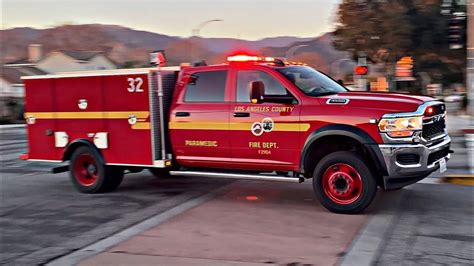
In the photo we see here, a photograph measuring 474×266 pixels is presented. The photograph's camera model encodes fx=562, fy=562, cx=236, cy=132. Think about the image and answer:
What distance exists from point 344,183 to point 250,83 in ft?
6.32

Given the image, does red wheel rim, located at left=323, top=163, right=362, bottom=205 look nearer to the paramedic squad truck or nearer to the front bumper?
the paramedic squad truck

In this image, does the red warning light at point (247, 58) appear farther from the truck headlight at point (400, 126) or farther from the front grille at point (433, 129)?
the front grille at point (433, 129)

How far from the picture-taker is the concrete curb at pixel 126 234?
5.88m

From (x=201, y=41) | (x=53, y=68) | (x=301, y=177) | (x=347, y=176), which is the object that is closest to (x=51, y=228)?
(x=301, y=177)

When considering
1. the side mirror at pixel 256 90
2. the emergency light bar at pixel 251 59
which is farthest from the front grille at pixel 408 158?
the emergency light bar at pixel 251 59

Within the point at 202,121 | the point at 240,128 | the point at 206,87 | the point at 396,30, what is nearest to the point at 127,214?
the point at 202,121

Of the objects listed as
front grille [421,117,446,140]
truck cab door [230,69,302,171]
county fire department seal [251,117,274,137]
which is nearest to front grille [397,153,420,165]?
front grille [421,117,446,140]

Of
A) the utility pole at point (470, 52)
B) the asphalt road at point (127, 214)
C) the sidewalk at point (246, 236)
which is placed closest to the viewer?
the sidewalk at point (246, 236)

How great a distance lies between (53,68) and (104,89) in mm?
76940

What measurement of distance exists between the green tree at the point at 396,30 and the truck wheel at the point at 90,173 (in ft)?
92.1

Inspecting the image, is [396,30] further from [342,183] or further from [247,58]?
[342,183]

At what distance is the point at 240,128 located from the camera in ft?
26.8

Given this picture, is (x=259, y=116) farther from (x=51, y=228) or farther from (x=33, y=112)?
(x=33, y=112)

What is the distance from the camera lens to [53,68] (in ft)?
267
